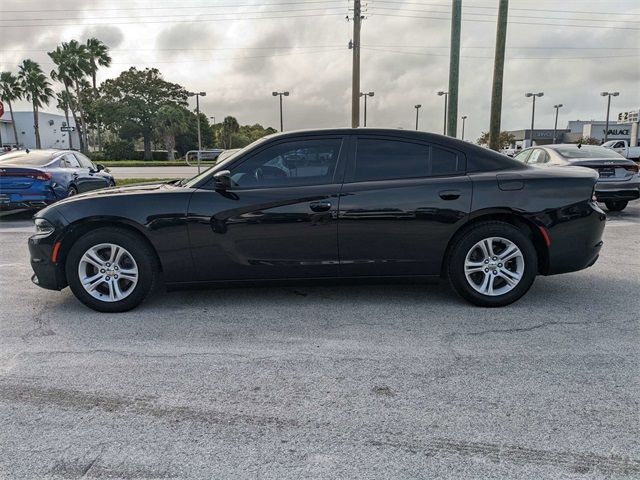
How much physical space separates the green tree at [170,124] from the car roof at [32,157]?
51.4m

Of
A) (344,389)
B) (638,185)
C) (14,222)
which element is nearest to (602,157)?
(638,185)

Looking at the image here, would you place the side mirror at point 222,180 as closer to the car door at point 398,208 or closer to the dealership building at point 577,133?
the car door at point 398,208

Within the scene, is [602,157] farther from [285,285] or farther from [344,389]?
Answer: [344,389]

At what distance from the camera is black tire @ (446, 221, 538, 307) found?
4.24 m

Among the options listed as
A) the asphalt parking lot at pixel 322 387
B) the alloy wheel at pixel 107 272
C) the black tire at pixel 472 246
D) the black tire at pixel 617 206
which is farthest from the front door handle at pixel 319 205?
the black tire at pixel 617 206

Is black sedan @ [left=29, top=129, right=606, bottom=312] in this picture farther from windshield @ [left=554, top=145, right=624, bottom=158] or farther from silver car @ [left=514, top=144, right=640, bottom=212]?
windshield @ [left=554, top=145, right=624, bottom=158]

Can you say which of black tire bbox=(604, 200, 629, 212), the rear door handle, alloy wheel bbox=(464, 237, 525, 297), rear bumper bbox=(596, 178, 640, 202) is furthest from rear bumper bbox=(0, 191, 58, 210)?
black tire bbox=(604, 200, 629, 212)

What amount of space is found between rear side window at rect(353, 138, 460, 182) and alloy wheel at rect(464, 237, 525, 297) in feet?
2.37

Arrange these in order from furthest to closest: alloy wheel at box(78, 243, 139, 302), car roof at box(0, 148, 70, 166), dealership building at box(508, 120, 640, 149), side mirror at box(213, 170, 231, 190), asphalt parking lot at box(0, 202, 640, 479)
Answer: dealership building at box(508, 120, 640, 149) → car roof at box(0, 148, 70, 166) → alloy wheel at box(78, 243, 139, 302) → side mirror at box(213, 170, 231, 190) → asphalt parking lot at box(0, 202, 640, 479)

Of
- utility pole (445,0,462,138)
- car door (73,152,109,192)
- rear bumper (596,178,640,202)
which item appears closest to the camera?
rear bumper (596,178,640,202)

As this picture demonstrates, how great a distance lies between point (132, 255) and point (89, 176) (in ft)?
25.9

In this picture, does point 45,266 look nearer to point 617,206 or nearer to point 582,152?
point 582,152

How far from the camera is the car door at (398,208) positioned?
13.6ft

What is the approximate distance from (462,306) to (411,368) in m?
1.42
